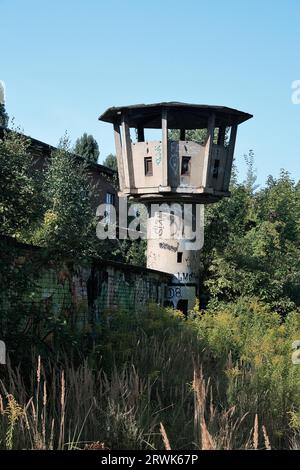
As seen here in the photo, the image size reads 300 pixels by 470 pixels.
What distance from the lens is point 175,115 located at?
18672 millimetres

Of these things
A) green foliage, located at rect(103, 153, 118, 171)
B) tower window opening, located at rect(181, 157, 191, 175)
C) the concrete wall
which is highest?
green foliage, located at rect(103, 153, 118, 171)

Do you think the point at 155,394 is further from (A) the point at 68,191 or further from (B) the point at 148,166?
(A) the point at 68,191

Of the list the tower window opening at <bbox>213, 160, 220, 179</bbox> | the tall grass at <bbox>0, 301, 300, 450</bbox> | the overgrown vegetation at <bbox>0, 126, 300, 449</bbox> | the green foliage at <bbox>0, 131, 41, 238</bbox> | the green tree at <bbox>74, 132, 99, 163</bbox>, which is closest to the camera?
the tall grass at <bbox>0, 301, 300, 450</bbox>

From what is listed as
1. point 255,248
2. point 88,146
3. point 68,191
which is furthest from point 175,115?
point 88,146

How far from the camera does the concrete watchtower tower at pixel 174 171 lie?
18.1m

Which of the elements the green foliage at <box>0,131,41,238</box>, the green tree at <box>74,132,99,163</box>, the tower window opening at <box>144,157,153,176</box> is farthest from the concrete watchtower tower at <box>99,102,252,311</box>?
the green tree at <box>74,132,99,163</box>

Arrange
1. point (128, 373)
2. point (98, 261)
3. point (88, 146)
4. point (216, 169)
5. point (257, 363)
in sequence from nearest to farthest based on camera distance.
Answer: point (128, 373) < point (257, 363) < point (98, 261) < point (216, 169) < point (88, 146)

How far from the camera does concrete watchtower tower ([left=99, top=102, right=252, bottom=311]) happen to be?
59.3 feet

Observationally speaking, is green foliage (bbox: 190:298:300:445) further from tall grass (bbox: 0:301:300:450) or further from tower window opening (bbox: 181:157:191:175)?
tower window opening (bbox: 181:157:191:175)

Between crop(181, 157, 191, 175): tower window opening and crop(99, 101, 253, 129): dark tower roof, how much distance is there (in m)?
1.50

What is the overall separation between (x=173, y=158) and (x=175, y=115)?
1.61 metres

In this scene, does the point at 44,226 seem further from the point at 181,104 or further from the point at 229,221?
the point at 229,221

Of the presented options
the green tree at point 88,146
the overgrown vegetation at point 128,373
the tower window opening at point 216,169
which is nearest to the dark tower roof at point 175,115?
the tower window opening at point 216,169

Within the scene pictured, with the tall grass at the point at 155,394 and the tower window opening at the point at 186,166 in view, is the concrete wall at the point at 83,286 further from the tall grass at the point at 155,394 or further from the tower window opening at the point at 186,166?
the tower window opening at the point at 186,166
